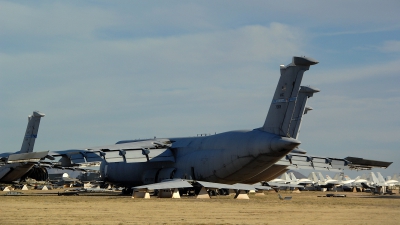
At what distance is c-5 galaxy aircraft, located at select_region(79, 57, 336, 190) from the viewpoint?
110ft

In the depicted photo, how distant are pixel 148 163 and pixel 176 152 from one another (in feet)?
8.73

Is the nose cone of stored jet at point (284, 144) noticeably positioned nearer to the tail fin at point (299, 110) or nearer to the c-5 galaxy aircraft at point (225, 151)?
the c-5 galaxy aircraft at point (225, 151)

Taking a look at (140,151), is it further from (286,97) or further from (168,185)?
(286,97)

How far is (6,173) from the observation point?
169 feet

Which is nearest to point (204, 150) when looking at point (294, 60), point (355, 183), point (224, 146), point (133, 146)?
point (224, 146)

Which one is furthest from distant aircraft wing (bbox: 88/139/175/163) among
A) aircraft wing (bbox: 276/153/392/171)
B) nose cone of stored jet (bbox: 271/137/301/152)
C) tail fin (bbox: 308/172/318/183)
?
tail fin (bbox: 308/172/318/183)

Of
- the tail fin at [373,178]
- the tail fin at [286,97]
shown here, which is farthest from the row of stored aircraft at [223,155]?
the tail fin at [373,178]

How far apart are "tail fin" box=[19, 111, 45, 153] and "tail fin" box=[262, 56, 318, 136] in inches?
995

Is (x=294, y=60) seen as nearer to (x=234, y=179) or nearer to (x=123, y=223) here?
(x=234, y=179)

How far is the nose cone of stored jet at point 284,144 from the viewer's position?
3192cm

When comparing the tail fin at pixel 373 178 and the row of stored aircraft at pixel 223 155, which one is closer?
the row of stored aircraft at pixel 223 155

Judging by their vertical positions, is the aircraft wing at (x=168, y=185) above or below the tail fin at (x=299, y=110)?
below

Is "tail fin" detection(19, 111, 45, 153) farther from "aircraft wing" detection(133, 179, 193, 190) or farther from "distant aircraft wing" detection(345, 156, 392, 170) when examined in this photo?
"distant aircraft wing" detection(345, 156, 392, 170)

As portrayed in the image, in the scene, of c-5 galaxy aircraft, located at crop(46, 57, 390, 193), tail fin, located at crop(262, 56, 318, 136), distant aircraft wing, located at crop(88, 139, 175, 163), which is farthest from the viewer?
distant aircraft wing, located at crop(88, 139, 175, 163)
